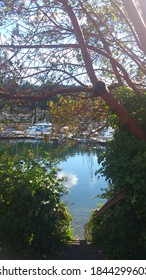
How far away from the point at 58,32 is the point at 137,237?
4.01 m

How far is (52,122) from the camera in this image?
8562 mm

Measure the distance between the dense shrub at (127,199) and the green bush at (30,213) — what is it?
2.46 ft

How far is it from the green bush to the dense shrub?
2.46 ft

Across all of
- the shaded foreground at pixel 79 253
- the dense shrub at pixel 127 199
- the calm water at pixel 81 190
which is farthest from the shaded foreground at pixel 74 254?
the calm water at pixel 81 190

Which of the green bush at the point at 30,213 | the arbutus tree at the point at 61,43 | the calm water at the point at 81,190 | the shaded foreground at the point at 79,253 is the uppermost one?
the arbutus tree at the point at 61,43

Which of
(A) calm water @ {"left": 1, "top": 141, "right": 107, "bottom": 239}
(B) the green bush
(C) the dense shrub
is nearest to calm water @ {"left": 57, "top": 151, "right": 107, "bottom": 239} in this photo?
(A) calm water @ {"left": 1, "top": 141, "right": 107, "bottom": 239}

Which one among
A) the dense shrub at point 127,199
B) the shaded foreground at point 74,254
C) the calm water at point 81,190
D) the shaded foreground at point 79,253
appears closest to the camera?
the dense shrub at point 127,199

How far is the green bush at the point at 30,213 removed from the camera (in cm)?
463

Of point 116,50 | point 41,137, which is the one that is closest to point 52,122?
point 41,137

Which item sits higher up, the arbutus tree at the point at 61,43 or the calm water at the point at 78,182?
the arbutus tree at the point at 61,43

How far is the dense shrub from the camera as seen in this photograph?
394 cm

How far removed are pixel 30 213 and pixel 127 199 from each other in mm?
1331

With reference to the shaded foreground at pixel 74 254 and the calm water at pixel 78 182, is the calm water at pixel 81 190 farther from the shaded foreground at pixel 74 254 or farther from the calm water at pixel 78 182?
the shaded foreground at pixel 74 254
